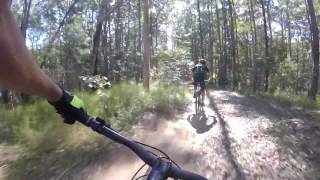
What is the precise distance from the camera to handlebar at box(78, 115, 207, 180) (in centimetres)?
121

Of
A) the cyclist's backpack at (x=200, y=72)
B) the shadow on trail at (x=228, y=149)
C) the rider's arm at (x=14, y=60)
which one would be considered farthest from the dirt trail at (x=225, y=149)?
the rider's arm at (x=14, y=60)

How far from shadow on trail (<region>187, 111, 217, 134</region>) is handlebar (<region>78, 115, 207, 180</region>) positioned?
30.9 feet

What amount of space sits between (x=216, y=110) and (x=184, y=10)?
42818 millimetres

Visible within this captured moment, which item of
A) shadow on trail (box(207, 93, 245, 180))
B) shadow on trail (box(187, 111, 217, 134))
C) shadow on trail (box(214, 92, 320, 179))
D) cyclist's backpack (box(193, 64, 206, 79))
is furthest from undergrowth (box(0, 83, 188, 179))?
shadow on trail (box(214, 92, 320, 179))

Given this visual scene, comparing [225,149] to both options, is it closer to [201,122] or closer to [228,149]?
[228,149]

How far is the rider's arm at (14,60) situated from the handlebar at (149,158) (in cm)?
34

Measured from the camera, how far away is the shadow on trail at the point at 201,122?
11.0m

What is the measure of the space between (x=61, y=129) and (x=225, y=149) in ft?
12.9

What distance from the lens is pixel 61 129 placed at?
32.6 feet

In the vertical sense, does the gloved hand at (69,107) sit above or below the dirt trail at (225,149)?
above

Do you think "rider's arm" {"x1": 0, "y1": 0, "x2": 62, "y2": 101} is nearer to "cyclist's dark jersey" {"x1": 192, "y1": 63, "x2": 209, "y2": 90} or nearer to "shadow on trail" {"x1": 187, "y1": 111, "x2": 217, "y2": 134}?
"shadow on trail" {"x1": 187, "y1": 111, "x2": 217, "y2": 134}

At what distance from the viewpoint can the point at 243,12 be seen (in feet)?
132

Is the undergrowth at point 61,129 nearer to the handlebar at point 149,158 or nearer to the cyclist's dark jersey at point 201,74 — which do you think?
the cyclist's dark jersey at point 201,74

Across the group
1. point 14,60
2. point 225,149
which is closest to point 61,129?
point 225,149
